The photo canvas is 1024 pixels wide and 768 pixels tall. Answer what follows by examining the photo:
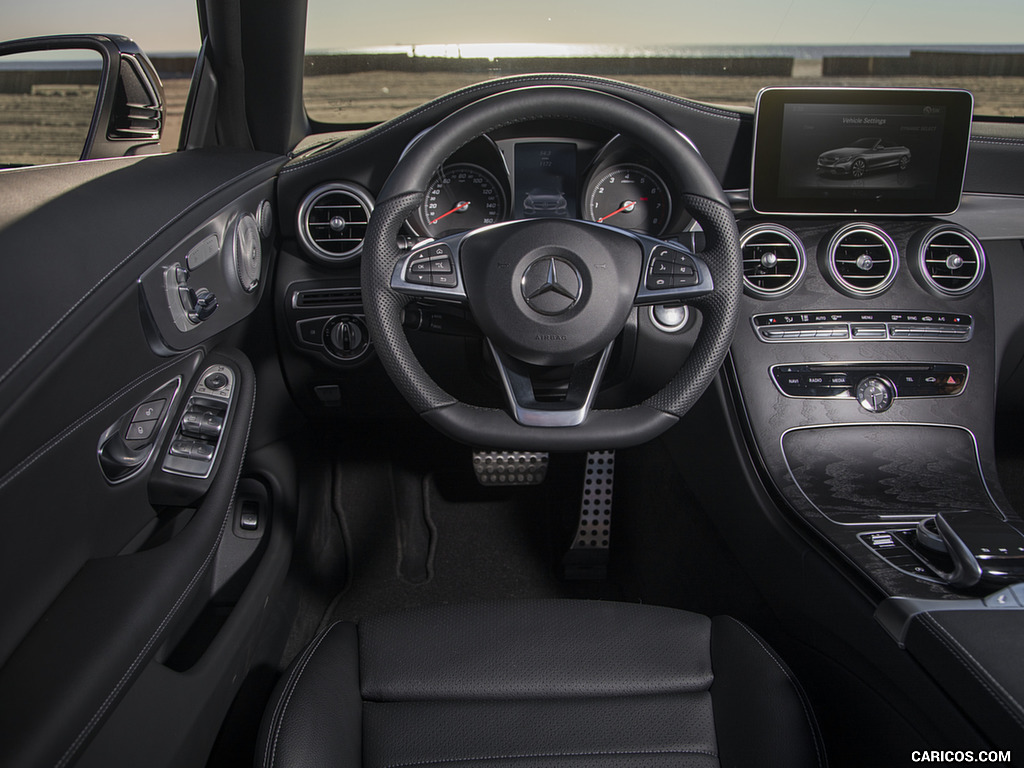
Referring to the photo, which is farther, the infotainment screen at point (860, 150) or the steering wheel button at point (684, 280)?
the infotainment screen at point (860, 150)

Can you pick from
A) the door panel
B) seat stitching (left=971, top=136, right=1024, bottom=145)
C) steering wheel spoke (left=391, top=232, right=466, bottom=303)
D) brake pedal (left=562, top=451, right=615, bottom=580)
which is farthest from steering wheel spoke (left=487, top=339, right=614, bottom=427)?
seat stitching (left=971, top=136, right=1024, bottom=145)

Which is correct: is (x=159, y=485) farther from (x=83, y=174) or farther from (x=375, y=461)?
(x=375, y=461)

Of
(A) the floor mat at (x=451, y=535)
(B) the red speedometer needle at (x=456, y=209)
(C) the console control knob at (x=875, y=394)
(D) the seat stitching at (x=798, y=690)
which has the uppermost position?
(B) the red speedometer needle at (x=456, y=209)

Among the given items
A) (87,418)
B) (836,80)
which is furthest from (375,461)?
(836,80)

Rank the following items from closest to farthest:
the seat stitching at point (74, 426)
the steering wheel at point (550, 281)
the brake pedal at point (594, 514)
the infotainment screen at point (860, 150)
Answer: the seat stitching at point (74, 426), the steering wheel at point (550, 281), the infotainment screen at point (860, 150), the brake pedal at point (594, 514)

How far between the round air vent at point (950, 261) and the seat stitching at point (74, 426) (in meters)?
1.45

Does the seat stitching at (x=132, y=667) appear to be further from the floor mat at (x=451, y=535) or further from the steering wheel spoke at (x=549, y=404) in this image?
the floor mat at (x=451, y=535)

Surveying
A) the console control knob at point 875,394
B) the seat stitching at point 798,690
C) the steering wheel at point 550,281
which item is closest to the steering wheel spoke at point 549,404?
the steering wheel at point 550,281

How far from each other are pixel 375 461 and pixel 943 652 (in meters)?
1.46

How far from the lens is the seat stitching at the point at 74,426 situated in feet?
2.77

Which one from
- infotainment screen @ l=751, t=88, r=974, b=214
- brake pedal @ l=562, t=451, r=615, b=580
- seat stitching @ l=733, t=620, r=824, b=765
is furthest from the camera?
brake pedal @ l=562, t=451, r=615, b=580

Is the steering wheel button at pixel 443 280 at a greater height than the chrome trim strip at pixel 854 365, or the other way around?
the steering wheel button at pixel 443 280

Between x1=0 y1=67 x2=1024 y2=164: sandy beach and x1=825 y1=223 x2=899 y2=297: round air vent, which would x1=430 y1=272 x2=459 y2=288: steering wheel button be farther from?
x1=825 y1=223 x2=899 y2=297: round air vent

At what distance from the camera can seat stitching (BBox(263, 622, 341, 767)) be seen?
0.94m
